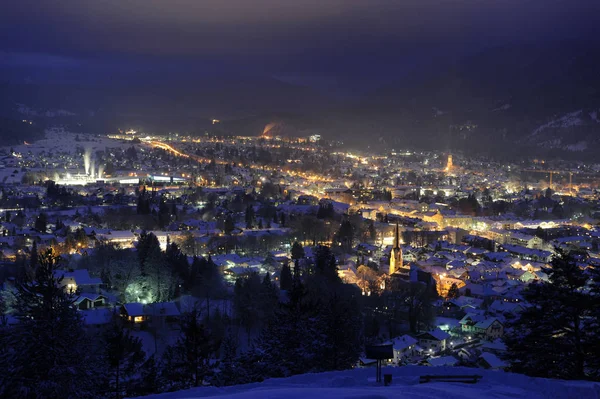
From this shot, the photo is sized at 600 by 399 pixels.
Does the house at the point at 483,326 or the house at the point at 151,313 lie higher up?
the house at the point at 151,313

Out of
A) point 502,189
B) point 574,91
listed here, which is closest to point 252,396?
point 502,189

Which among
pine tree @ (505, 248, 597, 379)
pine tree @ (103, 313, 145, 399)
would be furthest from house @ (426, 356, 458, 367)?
pine tree @ (103, 313, 145, 399)

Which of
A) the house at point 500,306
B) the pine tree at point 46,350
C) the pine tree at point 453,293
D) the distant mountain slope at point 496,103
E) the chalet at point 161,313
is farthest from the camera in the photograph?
the distant mountain slope at point 496,103

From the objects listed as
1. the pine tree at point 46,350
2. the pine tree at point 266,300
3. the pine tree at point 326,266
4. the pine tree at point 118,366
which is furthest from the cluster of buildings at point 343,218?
the pine tree at point 46,350

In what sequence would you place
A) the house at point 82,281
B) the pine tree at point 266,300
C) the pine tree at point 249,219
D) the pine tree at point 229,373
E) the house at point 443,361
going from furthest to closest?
the pine tree at point 249,219
the house at point 82,281
the pine tree at point 266,300
the house at point 443,361
the pine tree at point 229,373

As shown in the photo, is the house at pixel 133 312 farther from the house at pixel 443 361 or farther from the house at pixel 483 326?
the house at pixel 483 326

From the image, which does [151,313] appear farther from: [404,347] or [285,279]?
[404,347]

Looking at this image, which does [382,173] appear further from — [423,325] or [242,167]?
[423,325]
